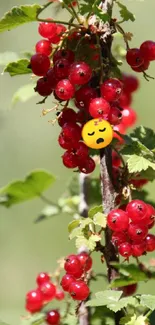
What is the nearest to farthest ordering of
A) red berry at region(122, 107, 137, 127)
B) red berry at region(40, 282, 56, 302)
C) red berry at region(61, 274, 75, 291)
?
red berry at region(61, 274, 75, 291) → red berry at region(40, 282, 56, 302) → red berry at region(122, 107, 137, 127)

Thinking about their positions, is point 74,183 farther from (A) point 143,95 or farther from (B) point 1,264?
(A) point 143,95

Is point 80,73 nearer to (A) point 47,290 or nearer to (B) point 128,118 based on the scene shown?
(A) point 47,290

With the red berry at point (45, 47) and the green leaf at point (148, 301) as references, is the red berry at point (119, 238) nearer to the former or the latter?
the green leaf at point (148, 301)

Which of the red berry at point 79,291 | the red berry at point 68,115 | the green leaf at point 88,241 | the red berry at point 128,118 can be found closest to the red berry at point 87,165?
the red berry at point 68,115

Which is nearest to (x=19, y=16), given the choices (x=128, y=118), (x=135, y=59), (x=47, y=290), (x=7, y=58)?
(x=135, y=59)

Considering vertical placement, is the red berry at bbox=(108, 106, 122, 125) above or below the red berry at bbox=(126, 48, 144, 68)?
below

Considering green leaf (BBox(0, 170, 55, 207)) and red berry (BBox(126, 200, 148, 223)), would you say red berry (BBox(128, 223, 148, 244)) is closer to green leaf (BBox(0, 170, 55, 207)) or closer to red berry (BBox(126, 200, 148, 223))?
red berry (BBox(126, 200, 148, 223))

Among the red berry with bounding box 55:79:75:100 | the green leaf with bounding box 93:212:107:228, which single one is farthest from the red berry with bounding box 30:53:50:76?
the green leaf with bounding box 93:212:107:228

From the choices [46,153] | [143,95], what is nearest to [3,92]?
[46,153]
